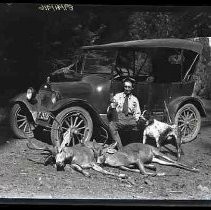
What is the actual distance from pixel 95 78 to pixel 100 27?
73cm

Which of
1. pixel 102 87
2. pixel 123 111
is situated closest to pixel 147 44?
pixel 102 87

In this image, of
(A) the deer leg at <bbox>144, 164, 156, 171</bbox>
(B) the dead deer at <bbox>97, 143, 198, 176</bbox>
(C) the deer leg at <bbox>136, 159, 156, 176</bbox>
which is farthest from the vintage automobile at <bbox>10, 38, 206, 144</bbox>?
(A) the deer leg at <bbox>144, 164, 156, 171</bbox>

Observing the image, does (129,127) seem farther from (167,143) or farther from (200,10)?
(200,10)

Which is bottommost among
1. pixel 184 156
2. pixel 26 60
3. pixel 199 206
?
pixel 199 206

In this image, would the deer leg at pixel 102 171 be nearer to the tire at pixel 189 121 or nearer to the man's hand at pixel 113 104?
the man's hand at pixel 113 104

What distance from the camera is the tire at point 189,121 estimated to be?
611cm

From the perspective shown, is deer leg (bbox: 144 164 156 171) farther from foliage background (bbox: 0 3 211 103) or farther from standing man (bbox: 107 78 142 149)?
foliage background (bbox: 0 3 211 103)

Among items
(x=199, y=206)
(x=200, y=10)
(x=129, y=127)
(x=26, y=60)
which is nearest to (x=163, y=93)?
(x=129, y=127)

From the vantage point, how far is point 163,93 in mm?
6016

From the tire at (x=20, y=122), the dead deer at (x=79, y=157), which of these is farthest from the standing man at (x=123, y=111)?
the tire at (x=20, y=122)

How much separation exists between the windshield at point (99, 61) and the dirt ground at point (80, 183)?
1.28 meters

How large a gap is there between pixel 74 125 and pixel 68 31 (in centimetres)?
136

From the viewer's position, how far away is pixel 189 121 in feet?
20.1

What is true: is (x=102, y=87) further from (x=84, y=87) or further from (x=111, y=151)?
(x=111, y=151)
